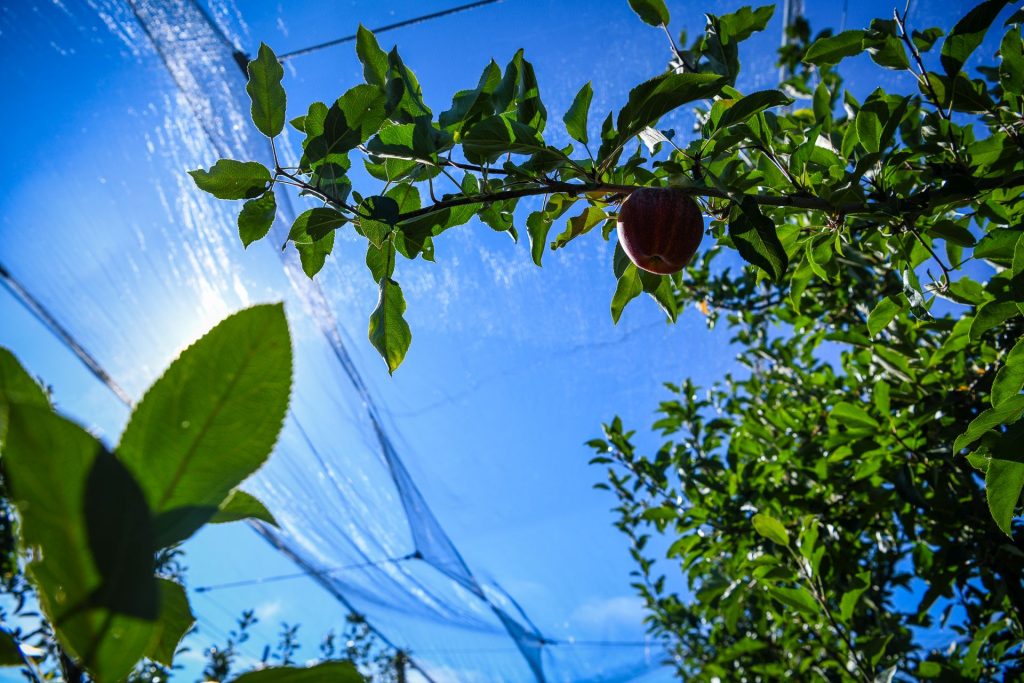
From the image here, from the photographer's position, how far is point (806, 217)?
194cm

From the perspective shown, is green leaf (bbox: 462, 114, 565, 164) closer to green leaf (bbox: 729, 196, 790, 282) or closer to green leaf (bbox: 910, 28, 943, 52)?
green leaf (bbox: 729, 196, 790, 282)

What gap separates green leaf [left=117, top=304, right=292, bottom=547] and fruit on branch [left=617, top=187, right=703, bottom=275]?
0.67 m

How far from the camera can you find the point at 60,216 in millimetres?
2945

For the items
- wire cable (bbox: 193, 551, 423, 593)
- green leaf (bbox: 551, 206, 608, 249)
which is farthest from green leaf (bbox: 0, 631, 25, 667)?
wire cable (bbox: 193, 551, 423, 593)

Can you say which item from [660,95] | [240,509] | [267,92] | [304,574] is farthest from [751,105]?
[304,574]

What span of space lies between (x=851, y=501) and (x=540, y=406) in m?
2.39

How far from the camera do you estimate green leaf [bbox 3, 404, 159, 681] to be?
165 mm

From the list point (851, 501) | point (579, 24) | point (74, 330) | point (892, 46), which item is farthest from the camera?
point (74, 330)

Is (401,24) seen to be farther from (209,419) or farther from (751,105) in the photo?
(209,419)

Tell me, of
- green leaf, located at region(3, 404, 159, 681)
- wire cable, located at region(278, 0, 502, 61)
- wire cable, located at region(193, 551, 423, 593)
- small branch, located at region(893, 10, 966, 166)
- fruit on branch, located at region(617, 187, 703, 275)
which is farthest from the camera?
wire cable, located at region(193, 551, 423, 593)

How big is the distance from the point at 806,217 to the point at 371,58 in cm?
153

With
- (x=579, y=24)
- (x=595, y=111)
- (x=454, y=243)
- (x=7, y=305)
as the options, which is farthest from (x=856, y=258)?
(x=7, y=305)

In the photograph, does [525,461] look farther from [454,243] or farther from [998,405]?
[998,405]

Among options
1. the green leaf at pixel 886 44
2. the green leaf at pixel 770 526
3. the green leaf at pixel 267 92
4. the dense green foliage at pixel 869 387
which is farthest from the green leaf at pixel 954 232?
the green leaf at pixel 267 92
